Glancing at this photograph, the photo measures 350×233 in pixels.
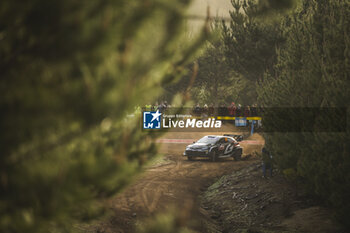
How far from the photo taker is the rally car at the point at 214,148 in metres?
21.5

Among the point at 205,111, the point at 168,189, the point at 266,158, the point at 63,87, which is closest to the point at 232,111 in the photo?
the point at 205,111

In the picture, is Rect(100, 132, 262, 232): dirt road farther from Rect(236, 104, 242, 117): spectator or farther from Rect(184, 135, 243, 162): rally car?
Rect(236, 104, 242, 117): spectator

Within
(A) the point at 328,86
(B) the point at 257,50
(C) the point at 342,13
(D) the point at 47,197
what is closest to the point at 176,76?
(D) the point at 47,197

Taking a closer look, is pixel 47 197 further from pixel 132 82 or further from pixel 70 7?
pixel 70 7

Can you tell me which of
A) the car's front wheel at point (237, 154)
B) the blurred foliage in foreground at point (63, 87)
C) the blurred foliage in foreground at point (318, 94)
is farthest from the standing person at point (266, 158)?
→ the blurred foliage in foreground at point (63, 87)

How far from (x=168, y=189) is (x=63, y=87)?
1466cm

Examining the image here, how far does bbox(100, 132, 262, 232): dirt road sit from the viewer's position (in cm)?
1248

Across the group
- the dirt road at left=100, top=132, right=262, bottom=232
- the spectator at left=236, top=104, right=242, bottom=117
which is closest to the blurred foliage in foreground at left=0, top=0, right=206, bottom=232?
the dirt road at left=100, top=132, right=262, bottom=232

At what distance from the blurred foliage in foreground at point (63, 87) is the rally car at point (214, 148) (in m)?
19.0

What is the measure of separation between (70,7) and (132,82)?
64 centimetres

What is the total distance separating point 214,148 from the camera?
21.5 m

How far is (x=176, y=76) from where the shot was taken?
357 centimetres

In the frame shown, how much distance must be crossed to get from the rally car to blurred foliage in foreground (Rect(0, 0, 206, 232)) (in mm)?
19029

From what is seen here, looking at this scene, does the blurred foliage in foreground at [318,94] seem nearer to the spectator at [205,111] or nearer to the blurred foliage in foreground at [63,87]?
A: the blurred foliage in foreground at [63,87]
